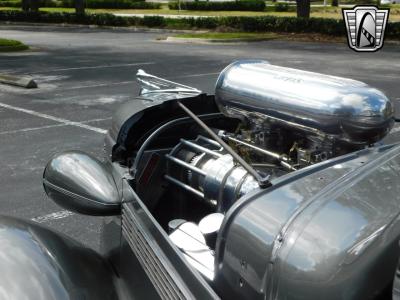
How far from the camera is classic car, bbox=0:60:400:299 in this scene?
1311 millimetres

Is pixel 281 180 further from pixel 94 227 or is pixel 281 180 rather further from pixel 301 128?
pixel 94 227

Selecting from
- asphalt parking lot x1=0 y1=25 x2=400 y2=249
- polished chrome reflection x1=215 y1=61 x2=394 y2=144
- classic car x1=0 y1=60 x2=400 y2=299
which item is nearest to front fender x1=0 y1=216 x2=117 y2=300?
classic car x1=0 y1=60 x2=400 y2=299

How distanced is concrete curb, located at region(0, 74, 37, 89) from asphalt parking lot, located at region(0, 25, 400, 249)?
0.63 feet

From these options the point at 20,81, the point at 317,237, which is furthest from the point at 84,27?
the point at 317,237

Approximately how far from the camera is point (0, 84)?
10.9m

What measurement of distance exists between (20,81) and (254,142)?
8955 millimetres

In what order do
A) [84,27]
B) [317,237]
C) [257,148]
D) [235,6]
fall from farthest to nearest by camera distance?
1. [235,6]
2. [84,27]
3. [257,148]
4. [317,237]

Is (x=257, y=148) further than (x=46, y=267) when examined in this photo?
Yes

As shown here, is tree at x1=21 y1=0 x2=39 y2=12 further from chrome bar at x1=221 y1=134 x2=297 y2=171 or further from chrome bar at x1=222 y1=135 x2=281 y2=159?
chrome bar at x1=221 y1=134 x2=297 y2=171

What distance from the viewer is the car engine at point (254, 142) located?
79.8 inches

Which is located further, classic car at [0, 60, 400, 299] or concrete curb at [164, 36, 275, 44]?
concrete curb at [164, 36, 275, 44]

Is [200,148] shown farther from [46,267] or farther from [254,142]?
[46,267]

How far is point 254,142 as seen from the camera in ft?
8.39

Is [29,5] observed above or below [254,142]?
below
